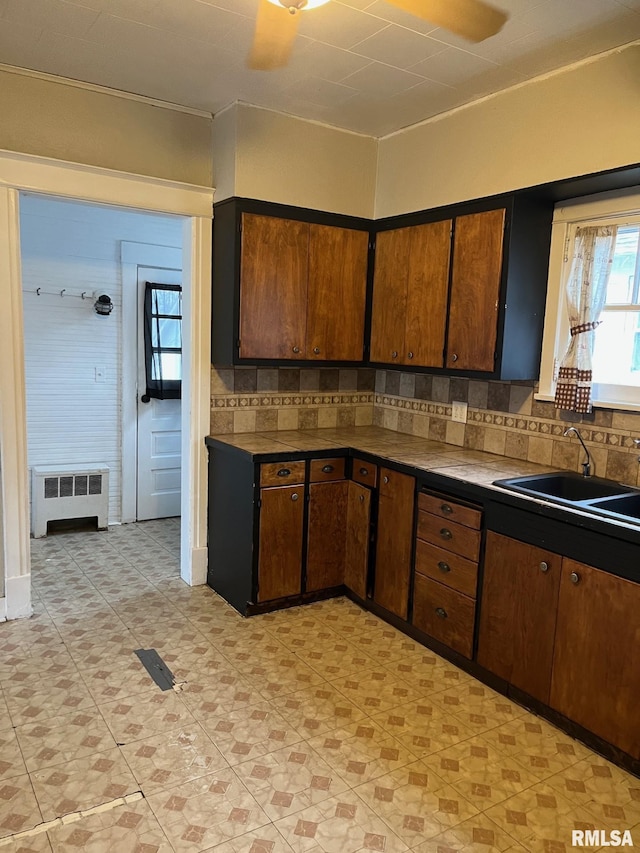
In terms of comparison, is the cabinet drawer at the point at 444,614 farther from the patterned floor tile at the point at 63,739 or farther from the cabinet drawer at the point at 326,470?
the patterned floor tile at the point at 63,739

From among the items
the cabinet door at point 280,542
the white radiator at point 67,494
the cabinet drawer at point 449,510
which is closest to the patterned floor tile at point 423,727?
the cabinet drawer at point 449,510

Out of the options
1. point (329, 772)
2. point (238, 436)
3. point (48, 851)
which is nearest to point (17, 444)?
point (238, 436)

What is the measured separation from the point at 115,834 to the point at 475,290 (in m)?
2.65

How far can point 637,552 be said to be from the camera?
82.7 inches

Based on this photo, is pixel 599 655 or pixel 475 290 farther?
pixel 475 290

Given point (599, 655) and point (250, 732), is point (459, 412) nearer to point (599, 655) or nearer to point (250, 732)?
point (599, 655)

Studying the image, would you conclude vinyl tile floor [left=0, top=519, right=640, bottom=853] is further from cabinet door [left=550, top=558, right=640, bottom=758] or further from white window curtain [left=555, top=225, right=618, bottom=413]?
white window curtain [left=555, top=225, right=618, bottom=413]

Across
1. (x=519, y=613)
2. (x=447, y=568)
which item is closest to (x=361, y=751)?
(x=519, y=613)

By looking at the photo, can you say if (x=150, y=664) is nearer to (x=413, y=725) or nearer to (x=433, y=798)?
(x=413, y=725)

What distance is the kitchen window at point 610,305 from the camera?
280 centimetres

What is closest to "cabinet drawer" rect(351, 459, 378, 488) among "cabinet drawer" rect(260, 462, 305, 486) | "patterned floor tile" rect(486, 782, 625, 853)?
"cabinet drawer" rect(260, 462, 305, 486)

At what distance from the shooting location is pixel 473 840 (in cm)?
190

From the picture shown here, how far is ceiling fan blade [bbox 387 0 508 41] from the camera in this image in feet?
7.23

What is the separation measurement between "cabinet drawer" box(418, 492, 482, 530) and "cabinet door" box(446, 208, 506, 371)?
0.69m
